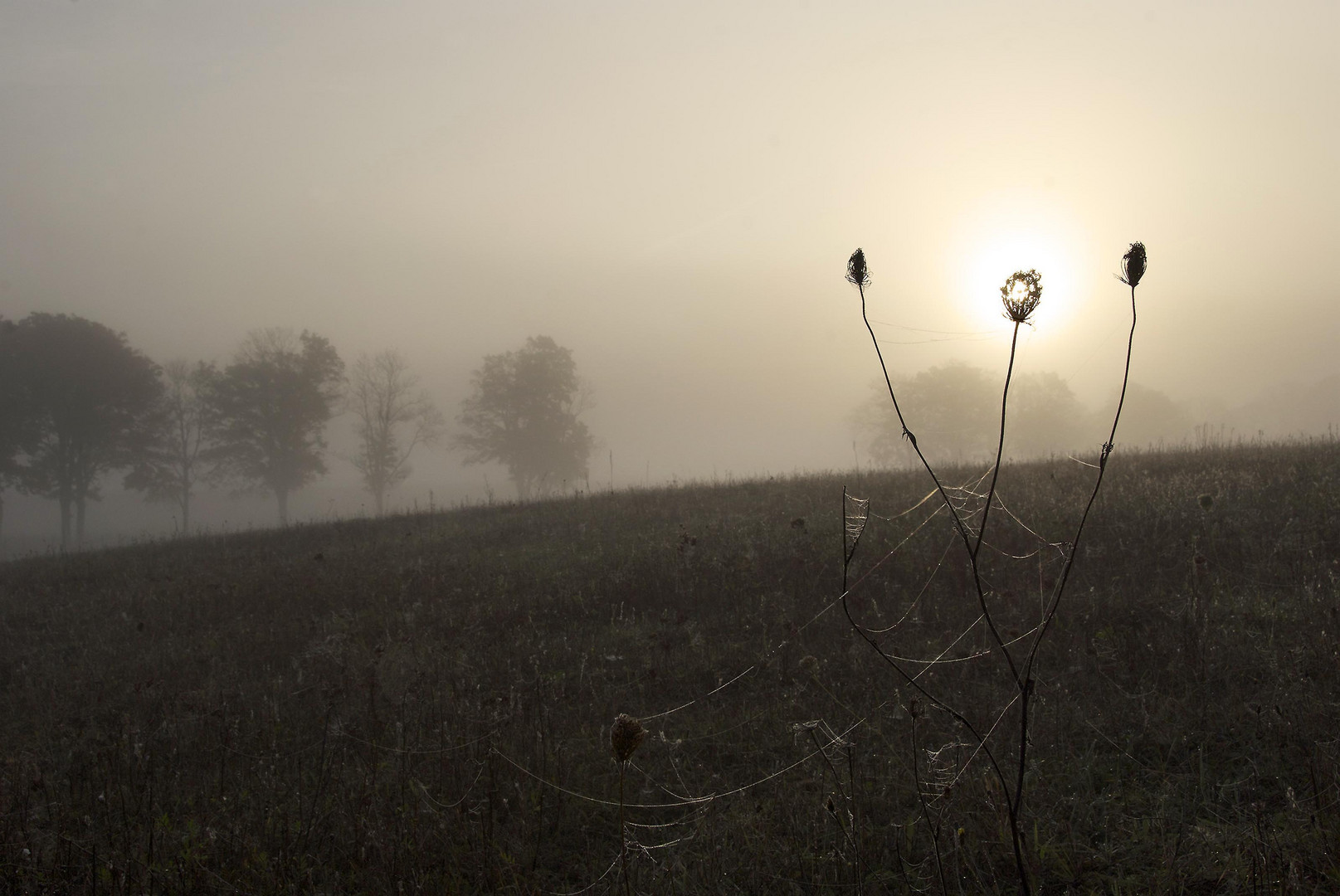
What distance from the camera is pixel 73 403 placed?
3303 cm

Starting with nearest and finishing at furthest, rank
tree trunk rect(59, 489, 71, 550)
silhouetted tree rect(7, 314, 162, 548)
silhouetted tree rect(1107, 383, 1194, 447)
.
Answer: silhouetted tree rect(7, 314, 162, 548)
tree trunk rect(59, 489, 71, 550)
silhouetted tree rect(1107, 383, 1194, 447)

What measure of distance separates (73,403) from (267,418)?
8.49 meters

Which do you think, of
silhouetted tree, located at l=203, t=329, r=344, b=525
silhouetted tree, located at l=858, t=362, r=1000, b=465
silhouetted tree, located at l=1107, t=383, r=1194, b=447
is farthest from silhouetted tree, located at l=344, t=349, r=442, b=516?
silhouetted tree, located at l=1107, t=383, r=1194, b=447

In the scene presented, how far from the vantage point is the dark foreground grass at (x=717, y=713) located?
128 inches

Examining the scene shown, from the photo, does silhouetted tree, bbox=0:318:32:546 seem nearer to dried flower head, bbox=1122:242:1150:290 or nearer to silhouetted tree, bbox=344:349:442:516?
silhouetted tree, bbox=344:349:442:516

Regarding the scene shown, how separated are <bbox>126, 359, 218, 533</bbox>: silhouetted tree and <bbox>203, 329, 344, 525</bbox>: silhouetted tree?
100 cm

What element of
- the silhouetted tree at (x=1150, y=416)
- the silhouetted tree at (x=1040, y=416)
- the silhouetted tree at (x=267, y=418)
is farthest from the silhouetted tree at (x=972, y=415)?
the silhouetted tree at (x=267, y=418)

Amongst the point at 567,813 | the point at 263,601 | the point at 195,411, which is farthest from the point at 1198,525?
the point at 195,411

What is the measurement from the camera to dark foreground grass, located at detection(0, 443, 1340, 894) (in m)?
3.26

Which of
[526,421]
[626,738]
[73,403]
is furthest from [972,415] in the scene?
[626,738]

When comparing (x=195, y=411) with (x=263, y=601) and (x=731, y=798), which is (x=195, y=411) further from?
(x=731, y=798)

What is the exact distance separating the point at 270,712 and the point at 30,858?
252 cm

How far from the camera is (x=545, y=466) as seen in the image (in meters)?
44.6

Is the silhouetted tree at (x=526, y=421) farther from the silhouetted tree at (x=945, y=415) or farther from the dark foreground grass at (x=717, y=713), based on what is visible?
the dark foreground grass at (x=717, y=713)
